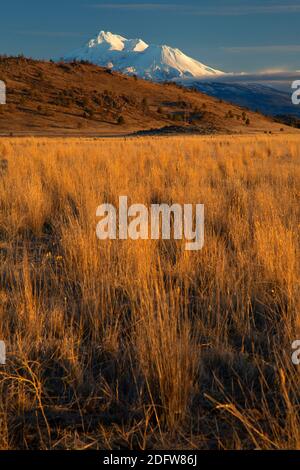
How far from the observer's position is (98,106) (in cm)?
4484

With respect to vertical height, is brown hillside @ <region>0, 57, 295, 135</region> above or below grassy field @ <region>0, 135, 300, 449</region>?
above

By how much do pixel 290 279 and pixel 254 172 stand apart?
20.6 feet

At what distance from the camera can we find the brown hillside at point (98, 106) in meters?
36.7

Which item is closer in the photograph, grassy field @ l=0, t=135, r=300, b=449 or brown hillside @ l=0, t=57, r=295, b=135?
grassy field @ l=0, t=135, r=300, b=449

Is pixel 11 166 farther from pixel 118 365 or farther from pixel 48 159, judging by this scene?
pixel 118 365

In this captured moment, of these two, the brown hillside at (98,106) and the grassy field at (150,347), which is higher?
the brown hillside at (98,106)

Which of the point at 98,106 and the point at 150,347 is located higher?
the point at 98,106

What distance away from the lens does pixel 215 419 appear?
Answer: 2.07m

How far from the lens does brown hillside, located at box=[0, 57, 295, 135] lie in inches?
1443

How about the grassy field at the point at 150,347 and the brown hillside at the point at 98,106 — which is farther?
the brown hillside at the point at 98,106

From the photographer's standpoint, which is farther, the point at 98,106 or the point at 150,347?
the point at 98,106

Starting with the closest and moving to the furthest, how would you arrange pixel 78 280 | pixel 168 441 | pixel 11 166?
1. pixel 168 441
2. pixel 78 280
3. pixel 11 166

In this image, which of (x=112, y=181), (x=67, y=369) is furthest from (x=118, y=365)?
(x=112, y=181)
